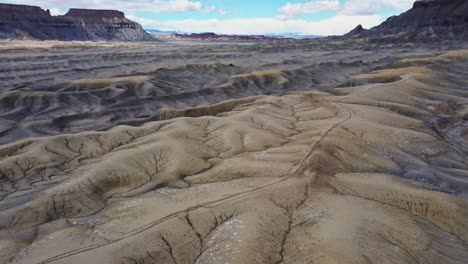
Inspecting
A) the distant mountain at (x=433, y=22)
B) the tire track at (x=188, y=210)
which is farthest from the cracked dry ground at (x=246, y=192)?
the distant mountain at (x=433, y=22)

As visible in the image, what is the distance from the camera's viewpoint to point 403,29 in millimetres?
158875

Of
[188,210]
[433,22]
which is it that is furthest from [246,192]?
[433,22]

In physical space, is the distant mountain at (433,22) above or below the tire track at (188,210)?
above

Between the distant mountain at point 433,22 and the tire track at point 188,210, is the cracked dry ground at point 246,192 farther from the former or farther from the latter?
the distant mountain at point 433,22

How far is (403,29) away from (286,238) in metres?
162

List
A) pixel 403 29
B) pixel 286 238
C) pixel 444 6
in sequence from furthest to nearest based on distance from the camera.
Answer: pixel 403 29, pixel 444 6, pixel 286 238

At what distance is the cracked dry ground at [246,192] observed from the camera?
14891 mm

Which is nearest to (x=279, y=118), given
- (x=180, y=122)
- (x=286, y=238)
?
(x=180, y=122)

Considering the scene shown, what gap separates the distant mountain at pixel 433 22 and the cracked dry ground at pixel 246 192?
111 meters

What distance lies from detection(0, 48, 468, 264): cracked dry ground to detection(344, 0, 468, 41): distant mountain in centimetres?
11059

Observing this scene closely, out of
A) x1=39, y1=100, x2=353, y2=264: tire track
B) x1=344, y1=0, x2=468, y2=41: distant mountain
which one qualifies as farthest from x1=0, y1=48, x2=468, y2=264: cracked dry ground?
x1=344, y1=0, x2=468, y2=41: distant mountain

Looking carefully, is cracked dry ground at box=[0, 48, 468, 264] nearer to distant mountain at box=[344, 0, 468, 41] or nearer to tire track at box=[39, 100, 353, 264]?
tire track at box=[39, 100, 353, 264]

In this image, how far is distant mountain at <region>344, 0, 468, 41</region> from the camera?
132m

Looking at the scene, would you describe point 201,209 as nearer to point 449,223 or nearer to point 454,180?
point 449,223
